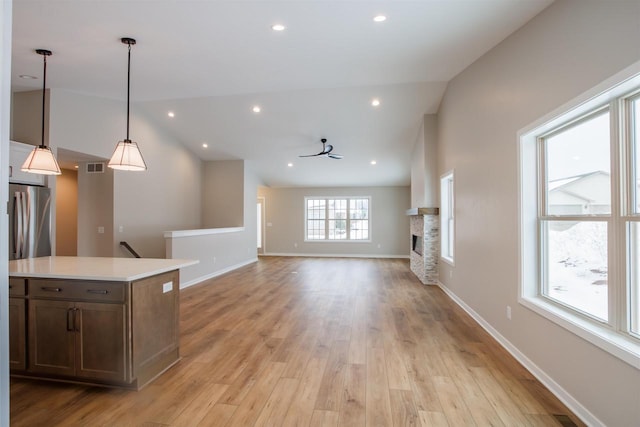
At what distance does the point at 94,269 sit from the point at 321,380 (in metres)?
2.02

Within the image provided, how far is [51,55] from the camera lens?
3738 mm

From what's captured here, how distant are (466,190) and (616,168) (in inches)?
99.5

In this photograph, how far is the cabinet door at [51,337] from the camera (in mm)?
2475

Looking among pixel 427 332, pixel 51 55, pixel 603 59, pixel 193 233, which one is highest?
pixel 51 55

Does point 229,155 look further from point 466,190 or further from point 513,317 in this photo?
point 513,317

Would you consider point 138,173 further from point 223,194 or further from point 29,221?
point 223,194

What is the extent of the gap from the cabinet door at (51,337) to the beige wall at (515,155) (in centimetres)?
358

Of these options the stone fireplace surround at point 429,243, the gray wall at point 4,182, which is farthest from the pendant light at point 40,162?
the stone fireplace surround at point 429,243

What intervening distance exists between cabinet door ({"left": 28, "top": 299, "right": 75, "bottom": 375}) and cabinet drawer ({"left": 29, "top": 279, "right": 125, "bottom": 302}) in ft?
0.20


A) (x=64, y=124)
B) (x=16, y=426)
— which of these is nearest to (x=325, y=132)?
(x=64, y=124)

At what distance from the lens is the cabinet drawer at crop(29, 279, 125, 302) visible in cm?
241

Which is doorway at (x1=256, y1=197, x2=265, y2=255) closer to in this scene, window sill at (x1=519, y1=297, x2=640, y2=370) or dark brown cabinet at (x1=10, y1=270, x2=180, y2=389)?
dark brown cabinet at (x1=10, y1=270, x2=180, y2=389)

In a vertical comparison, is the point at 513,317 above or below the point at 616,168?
below

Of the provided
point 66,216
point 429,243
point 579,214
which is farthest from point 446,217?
point 66,216
